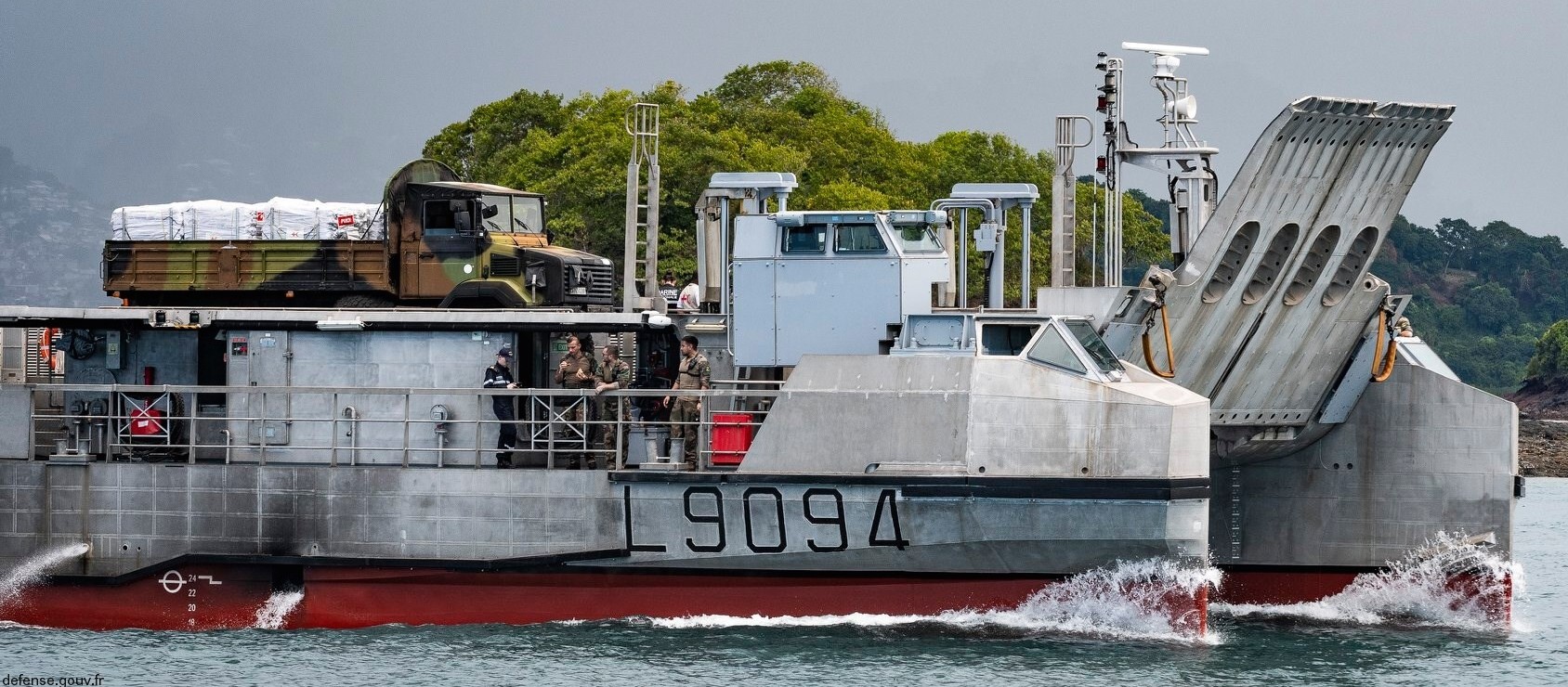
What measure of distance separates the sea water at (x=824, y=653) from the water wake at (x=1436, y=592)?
0.98 feet

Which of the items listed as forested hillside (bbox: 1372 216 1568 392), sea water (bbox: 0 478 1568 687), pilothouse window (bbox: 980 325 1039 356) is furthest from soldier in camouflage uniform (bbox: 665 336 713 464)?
forested hillside (bbox: 1372 216 1568 392)

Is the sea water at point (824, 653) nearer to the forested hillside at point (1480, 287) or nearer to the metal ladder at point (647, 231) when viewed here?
the metal ladder at point (647, 231)

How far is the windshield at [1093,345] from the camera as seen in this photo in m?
19.5

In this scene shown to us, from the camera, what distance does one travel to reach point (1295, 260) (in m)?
20.2

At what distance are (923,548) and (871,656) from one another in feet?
4.63

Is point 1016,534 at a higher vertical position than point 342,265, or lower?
lower

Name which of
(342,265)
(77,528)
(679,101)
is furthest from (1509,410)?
(679,101)

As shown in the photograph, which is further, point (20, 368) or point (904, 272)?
point (20, 368)

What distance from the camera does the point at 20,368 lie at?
26609 millimetres

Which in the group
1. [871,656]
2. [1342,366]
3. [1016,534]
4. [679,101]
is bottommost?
[871,656]

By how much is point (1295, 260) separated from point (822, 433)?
5.46 metres

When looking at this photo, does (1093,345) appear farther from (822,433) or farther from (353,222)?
(353,222)

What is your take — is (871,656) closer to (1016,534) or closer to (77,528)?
(1016,534)

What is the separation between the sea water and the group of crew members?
6.58 ft
